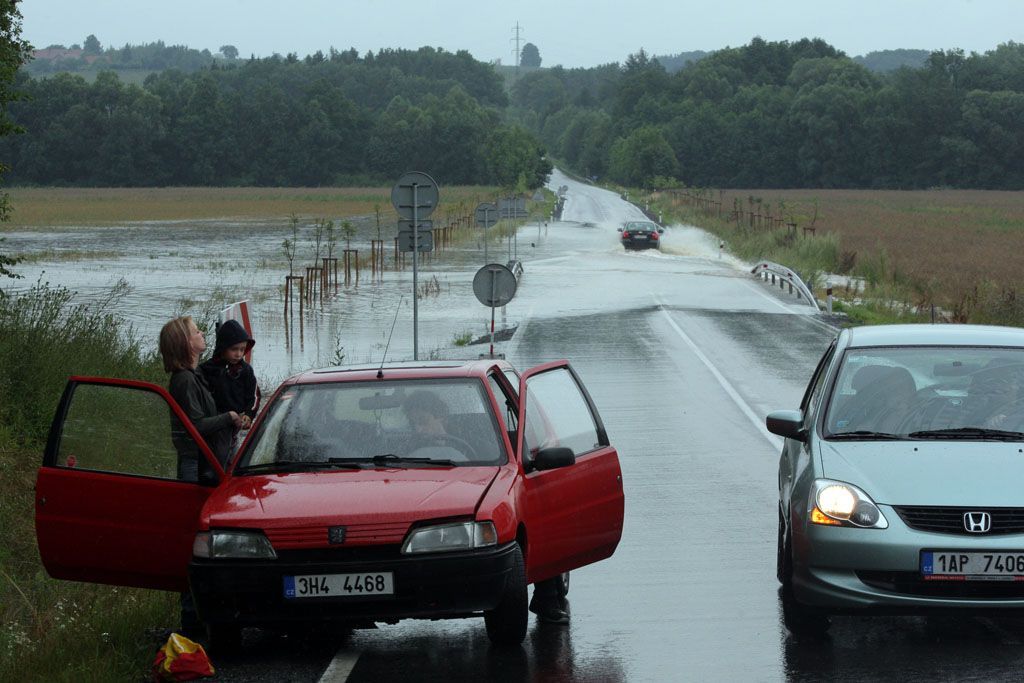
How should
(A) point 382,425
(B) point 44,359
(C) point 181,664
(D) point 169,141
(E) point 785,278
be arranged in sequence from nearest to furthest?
(C) point 181,664, (A) point 382,425, (B) point 44,359, (E) point 785,278, (D) point 169,141

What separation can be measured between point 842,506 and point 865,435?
2.93ft

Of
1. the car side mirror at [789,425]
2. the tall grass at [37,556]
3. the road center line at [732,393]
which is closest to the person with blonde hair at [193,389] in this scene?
the tall grass at [37,556]

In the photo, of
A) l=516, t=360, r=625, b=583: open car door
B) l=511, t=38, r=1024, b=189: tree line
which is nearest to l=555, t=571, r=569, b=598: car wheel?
l=516, t=360, r=625, b=583: open car door

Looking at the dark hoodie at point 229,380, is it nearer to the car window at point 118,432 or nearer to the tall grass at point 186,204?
the car window at point 118,432

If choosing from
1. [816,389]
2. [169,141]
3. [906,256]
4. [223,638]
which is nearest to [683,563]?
[816,389]

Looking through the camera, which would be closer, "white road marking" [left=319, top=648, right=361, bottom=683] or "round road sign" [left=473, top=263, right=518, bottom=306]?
"white road marking" [left=319, top=648, right=361, bottom=683]

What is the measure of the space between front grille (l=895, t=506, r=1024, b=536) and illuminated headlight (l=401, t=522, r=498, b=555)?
2.04 metres

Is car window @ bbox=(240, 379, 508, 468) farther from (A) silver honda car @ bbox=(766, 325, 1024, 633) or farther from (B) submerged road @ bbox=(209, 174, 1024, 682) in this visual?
(A) silver honda car @ bbox=(766, 325, 1024, 633)

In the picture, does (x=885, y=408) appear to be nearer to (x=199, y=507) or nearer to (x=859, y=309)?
(x=199, y=507)

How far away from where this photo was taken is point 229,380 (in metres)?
9.14

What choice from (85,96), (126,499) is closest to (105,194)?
(85,96)

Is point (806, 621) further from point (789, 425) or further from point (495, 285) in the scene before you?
point (495, 285)

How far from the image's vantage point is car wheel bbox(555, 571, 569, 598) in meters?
8.44

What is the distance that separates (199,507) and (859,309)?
30869mm
